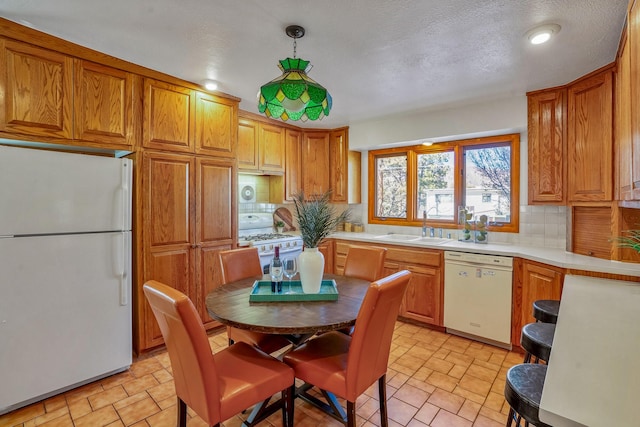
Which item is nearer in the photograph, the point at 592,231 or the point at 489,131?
the point at 592,231

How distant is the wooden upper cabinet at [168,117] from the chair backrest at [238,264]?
1.07 metres

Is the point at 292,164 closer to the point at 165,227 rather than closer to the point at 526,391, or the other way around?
the point at 165,227

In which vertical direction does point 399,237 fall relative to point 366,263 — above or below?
above

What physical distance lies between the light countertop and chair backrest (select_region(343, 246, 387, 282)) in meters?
0.96

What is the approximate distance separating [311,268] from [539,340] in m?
1.23

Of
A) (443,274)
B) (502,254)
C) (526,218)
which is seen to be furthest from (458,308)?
(526,218)

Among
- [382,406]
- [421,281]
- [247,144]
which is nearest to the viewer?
[382,406]

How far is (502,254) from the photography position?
9.06 ft

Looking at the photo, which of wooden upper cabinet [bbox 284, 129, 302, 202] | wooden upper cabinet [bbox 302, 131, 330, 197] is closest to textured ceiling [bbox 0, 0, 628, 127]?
wooden upper cabinet [bbox 284, 129, 302, 202]

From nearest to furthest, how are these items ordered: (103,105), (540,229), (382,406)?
1. (382,406)
2. (103,105)
3. (540,229)

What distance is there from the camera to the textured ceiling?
5.35 ft

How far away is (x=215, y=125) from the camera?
297cm

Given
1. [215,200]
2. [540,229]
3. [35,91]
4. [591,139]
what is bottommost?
[540,229]

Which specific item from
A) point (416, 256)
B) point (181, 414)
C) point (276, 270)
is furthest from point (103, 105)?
point (416, 256)
